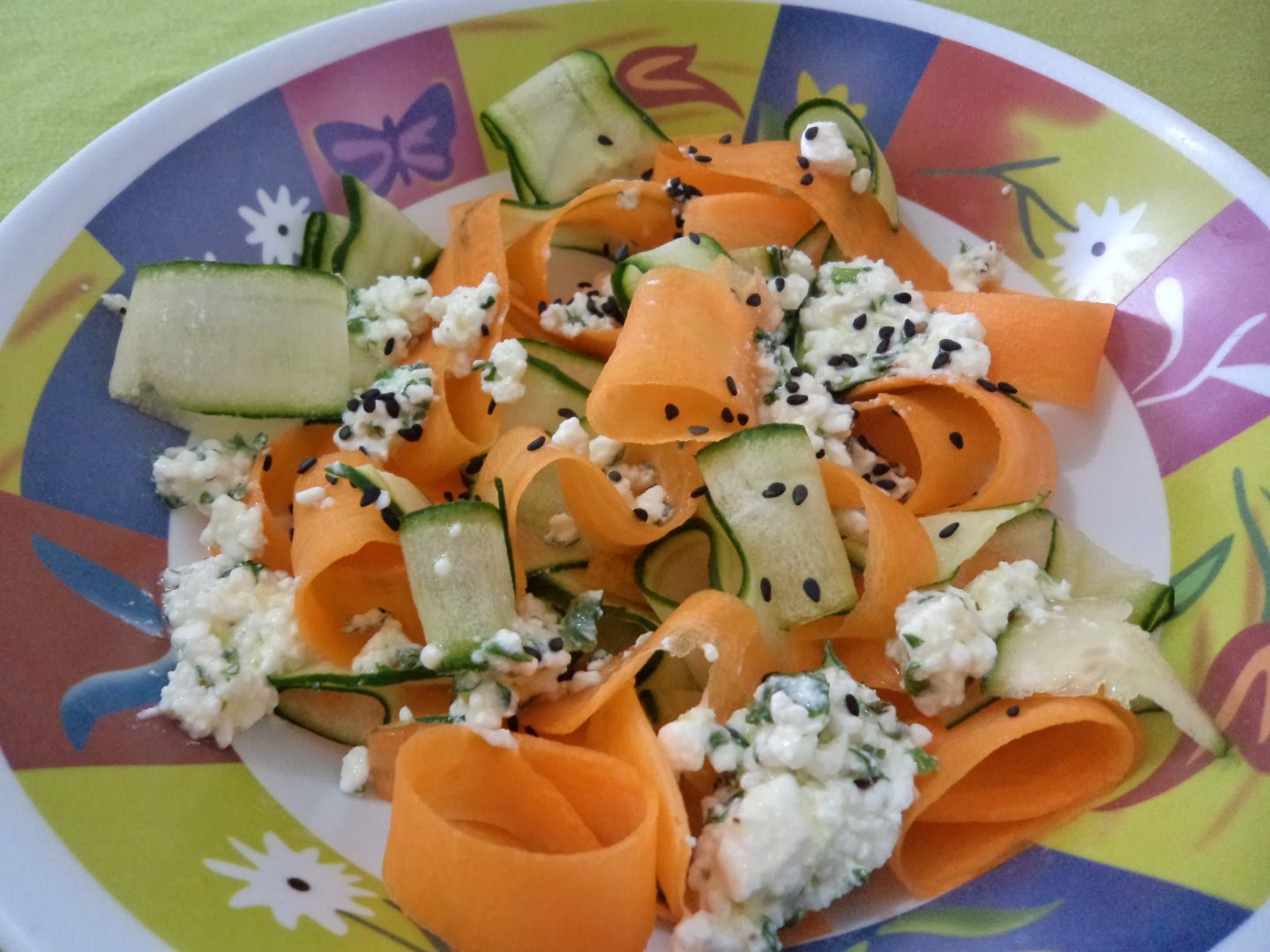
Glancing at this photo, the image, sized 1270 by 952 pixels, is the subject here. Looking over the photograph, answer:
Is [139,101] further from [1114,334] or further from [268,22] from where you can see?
[1114,334]

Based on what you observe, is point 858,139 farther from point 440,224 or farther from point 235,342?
point 235,342

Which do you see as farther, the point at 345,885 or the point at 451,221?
the point at 451,221

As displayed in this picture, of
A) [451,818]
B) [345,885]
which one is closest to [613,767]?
[451,818]

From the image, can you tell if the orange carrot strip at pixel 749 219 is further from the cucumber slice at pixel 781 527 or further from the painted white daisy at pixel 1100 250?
the cucumber slice at pixel 781 527

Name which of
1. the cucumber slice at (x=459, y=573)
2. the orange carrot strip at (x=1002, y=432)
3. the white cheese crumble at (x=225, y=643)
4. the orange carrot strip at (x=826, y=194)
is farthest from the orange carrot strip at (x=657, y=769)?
the orange carrot strip at (x=826, y=194)

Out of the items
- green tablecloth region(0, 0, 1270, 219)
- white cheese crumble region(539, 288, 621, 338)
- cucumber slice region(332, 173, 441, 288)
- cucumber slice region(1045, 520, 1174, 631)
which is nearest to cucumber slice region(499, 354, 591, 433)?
white cheese crumble region(539, 288, 621, 338)

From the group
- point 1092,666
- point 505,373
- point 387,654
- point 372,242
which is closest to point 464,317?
point 505,373
